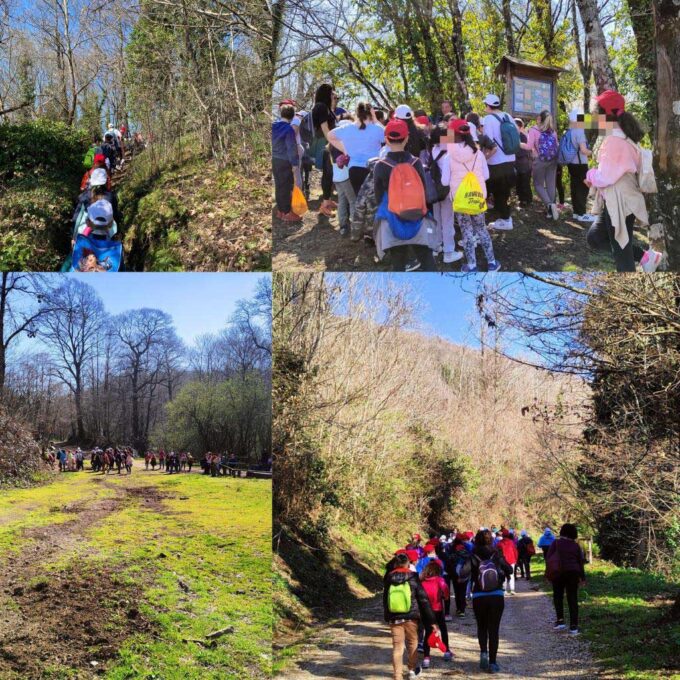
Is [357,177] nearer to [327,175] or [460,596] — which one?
[327,175]

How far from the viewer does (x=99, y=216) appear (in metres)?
9.37

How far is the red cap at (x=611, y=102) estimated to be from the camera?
9094mm

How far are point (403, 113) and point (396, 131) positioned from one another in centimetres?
28

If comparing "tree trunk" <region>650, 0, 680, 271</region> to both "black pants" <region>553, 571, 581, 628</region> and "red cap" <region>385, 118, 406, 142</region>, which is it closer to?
"red cap" <region>385, 118, 406, 142</region>

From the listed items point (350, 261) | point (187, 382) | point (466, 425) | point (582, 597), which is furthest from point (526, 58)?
point (466, 425)

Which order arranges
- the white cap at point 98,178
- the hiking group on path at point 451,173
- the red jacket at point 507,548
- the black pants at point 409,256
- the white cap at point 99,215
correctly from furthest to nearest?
1. the red jacket at point 507,548
2. the white cap at point 98,178
3. the white cap at point 99,215
4. the black pants at point 409,256
5. the hiking group on path at point 451,173

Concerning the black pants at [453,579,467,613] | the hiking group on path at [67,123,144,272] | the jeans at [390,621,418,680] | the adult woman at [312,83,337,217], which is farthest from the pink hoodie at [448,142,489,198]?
the black pants at [453,579,467,613]

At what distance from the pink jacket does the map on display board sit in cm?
82

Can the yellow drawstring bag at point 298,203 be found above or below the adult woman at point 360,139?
below

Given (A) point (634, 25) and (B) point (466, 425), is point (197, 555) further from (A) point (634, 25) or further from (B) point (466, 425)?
(B) point (466, 425)

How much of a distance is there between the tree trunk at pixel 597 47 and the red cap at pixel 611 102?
213 millimetres

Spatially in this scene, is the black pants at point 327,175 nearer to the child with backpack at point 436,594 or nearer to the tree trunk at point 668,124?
the tree trunk at point 668,124

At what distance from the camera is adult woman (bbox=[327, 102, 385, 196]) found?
8.82 metres

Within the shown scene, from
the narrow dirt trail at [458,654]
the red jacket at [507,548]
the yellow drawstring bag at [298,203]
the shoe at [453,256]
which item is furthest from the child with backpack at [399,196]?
the red jacket at [507,548]
